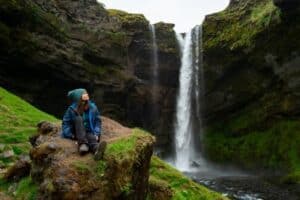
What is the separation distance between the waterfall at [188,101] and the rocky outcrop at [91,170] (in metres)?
42.2

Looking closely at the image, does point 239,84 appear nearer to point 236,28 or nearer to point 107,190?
point 236,28

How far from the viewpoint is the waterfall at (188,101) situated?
175 ft

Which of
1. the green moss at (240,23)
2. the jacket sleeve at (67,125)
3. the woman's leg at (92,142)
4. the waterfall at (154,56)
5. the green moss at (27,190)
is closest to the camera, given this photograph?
the woman's leg at (92,142)

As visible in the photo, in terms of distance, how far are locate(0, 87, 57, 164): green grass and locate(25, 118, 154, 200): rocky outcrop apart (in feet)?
22.0

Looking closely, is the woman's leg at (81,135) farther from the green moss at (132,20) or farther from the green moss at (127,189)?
the green moss at (132,20)

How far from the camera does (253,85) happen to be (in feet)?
162

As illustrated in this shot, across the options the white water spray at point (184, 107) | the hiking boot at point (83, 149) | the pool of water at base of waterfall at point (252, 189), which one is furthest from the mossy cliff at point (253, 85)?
the hiking boot at point (83, 149)

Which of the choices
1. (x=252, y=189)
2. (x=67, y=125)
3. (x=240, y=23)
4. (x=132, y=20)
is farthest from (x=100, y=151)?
(x=132, y=20)

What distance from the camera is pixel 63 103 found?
46812mm

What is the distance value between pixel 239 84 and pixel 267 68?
12.1 feet

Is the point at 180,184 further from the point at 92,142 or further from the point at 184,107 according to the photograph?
the point at 184,107

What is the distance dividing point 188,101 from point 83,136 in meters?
43.8

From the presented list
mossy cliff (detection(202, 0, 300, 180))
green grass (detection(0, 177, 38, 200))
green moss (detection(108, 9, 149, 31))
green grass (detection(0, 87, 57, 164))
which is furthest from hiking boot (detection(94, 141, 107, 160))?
Answer: green moss (detection(108, 9, 149, 31))

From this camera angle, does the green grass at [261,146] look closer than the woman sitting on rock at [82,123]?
No
